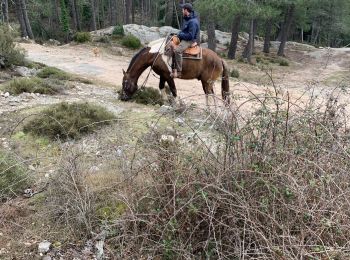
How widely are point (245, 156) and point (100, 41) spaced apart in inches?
902

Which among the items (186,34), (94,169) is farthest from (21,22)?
(94,169)

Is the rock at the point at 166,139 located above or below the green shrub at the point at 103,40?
above

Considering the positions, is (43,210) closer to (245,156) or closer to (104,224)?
(104,224)

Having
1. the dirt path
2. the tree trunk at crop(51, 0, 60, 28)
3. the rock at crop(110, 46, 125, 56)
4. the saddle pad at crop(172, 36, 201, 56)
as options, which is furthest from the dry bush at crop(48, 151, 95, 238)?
the tree trunk at crop(51, 0, 60, 28)

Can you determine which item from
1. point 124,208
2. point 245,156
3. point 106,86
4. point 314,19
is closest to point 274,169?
point 245,156

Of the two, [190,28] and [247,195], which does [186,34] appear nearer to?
[190,28]

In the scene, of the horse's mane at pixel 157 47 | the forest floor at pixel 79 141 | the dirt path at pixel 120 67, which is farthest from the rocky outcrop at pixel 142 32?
the horse's mane at pixel 157 47

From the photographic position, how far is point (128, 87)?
371 inches

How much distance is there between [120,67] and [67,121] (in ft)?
33.7

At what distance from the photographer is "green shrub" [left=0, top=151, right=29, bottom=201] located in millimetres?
4505

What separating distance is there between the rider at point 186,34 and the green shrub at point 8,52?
6.01 meters

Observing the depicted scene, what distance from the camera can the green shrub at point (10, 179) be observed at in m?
4.51

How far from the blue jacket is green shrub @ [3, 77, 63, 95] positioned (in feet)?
11.5

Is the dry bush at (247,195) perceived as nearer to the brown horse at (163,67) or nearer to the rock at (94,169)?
the rock at (94,169)
